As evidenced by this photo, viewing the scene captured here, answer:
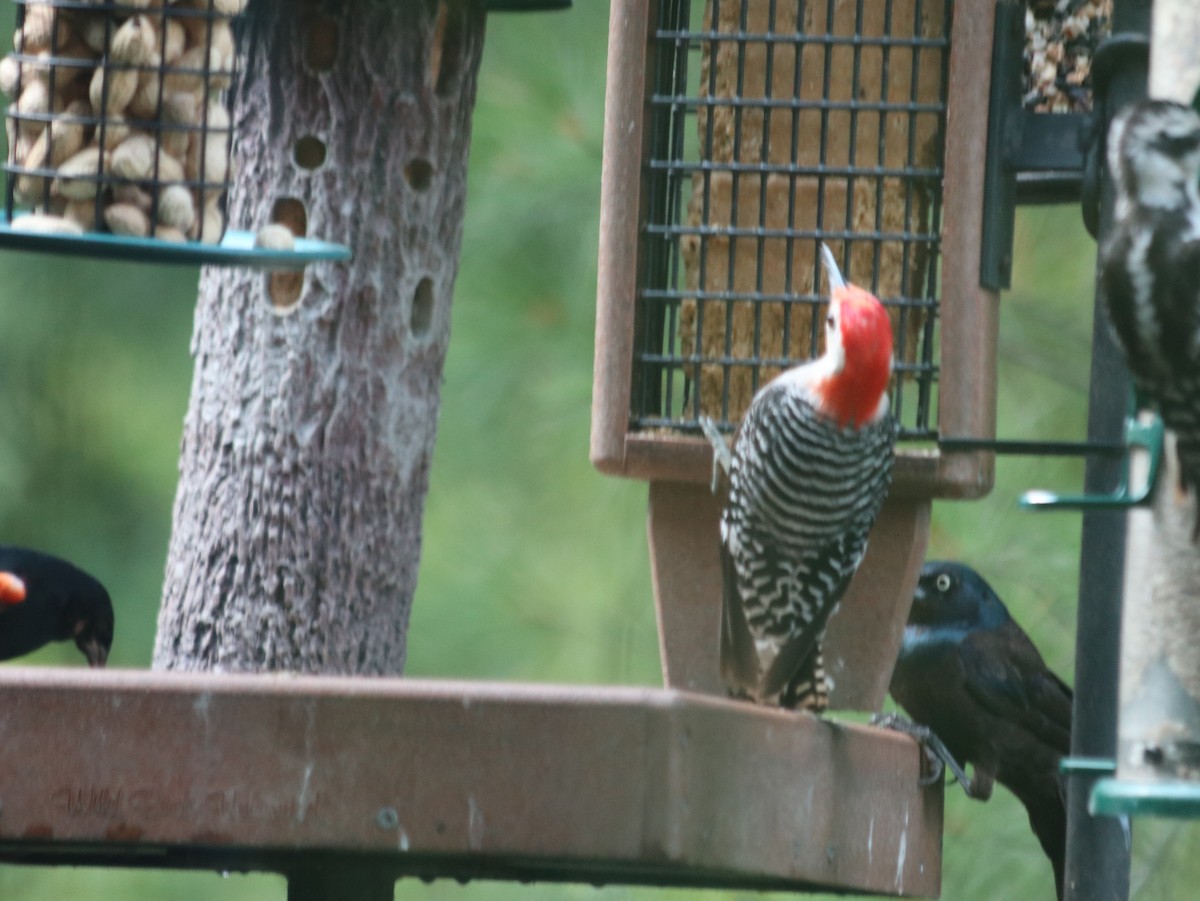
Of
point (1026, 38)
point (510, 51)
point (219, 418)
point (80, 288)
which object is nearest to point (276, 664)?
point (219, 418)

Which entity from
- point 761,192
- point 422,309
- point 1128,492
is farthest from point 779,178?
point 1128,492

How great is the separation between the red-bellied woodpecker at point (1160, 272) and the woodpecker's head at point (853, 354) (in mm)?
439

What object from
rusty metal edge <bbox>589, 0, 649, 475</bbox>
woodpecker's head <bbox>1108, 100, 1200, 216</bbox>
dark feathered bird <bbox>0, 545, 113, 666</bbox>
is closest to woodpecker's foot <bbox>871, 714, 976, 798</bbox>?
rusty metal edge <bbox>589, 0, 649, 475</bbox>

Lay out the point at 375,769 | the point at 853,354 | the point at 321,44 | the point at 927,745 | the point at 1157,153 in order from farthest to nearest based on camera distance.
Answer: the point at 321,44
the point at 927,745
the point at 853,354
the point at 1157,153
the point at 375,769

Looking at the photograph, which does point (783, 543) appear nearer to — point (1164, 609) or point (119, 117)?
point (1164, 609)

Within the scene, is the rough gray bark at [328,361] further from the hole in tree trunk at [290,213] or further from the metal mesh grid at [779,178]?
the metal mesh grid at [779,178]

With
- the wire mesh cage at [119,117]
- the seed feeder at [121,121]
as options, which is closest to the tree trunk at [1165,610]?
the seed feeder at [121,121]

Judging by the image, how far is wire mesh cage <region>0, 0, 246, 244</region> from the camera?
9.43ft

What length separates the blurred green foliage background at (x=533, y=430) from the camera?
184 inches

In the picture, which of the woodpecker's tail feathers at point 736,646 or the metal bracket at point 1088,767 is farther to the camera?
the woodpecker's tail feathers at point 736,646

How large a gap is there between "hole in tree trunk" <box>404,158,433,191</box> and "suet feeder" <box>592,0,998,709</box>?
0.31 m

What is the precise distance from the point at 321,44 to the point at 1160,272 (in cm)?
142

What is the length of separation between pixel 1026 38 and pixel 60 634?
3.12m

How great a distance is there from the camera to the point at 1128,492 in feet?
8.95
